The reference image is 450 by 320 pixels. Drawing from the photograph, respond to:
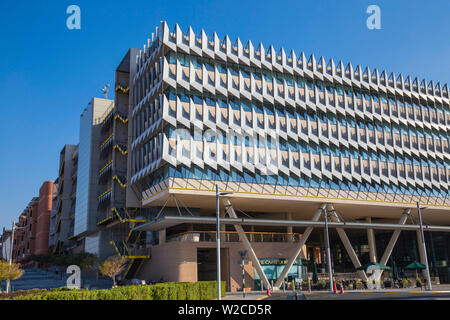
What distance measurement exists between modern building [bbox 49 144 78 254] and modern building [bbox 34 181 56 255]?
1552 centimetres

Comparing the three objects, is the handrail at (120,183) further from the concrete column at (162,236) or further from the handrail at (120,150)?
the concrete column at (162,236)

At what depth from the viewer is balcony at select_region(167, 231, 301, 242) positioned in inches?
1848

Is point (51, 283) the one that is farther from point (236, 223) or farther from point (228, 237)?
point (236, 223)

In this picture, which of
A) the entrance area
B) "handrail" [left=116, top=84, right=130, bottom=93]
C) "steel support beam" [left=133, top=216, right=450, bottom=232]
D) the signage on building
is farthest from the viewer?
"handrail" [left=116, top=84, right=130, bottom=93]

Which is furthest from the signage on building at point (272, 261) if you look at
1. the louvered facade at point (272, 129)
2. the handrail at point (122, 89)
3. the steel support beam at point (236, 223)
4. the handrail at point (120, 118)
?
the handrail at point (122, 89)

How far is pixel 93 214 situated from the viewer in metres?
64.2

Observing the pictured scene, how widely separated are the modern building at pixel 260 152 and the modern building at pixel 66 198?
34.5m

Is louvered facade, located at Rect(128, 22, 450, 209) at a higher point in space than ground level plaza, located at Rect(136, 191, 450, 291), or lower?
higher

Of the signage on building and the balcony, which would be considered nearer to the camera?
the balcony

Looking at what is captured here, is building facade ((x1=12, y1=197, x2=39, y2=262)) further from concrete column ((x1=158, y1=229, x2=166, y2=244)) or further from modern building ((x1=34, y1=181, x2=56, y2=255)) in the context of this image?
concrete column ((x1=158, y1=229, x2=166, y2=244))

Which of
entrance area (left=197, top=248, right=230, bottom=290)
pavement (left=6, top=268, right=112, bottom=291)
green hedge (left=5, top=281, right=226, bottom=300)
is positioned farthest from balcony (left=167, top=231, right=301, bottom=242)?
green hedge (left=5, top=281, right=226, bottom=300)
